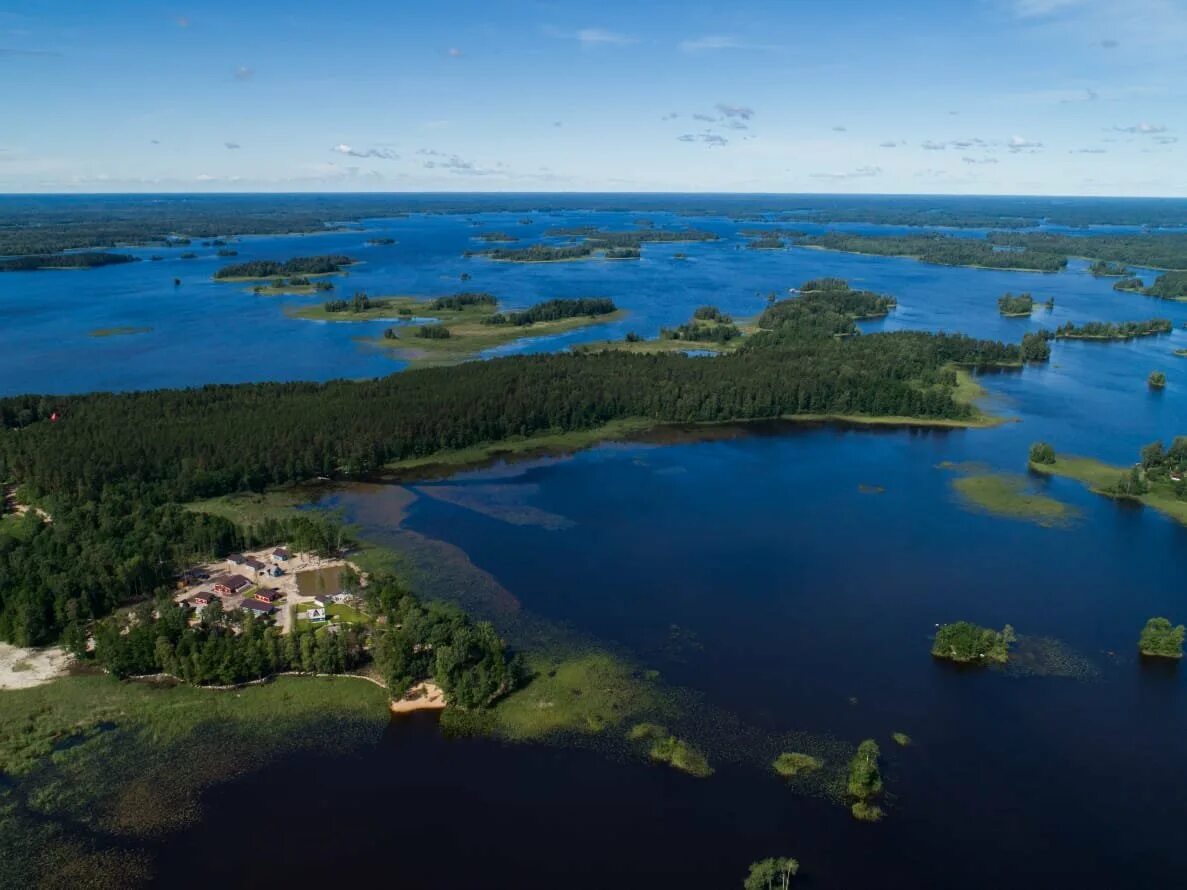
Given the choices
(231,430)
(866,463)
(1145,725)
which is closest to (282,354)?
(231,430)

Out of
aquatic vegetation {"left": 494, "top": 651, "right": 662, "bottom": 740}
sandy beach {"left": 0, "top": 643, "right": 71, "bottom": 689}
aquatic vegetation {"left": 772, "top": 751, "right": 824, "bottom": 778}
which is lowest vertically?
aquatic vegetation {"left": 772, "top": 751, "right": 824, "bottom": 778}

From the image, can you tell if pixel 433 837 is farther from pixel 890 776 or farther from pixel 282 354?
pixel 282 354

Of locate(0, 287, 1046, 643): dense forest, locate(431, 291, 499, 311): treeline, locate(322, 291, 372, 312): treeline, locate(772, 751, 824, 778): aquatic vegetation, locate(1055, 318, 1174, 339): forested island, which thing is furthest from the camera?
locate(431, 291, 499, 311): treeline

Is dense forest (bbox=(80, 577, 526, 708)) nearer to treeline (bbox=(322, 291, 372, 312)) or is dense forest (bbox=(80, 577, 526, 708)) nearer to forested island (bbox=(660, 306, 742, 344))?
forested island (bbox=(660, 306, 742, 344))

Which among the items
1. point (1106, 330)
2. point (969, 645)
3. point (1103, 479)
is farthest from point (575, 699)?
point (1106, 330)

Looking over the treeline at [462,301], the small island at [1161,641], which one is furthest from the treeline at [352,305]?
the small island at [1161,641]

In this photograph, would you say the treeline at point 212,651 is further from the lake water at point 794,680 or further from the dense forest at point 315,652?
the lake water at point 794,680

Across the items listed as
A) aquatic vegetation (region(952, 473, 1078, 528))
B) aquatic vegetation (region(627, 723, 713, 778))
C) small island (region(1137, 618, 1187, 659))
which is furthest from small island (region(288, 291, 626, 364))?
small island (region(1137, 618, 1187, 659))
